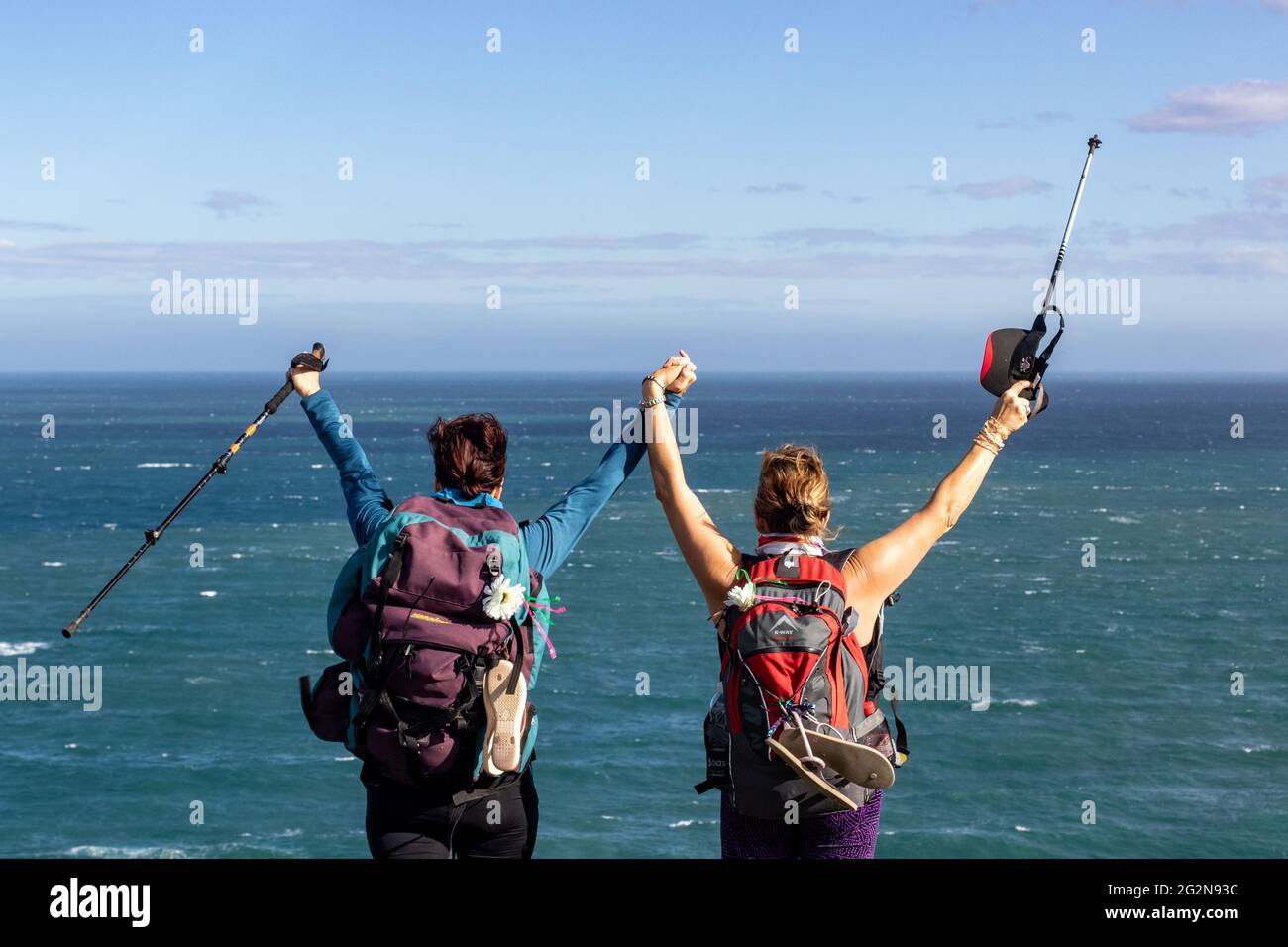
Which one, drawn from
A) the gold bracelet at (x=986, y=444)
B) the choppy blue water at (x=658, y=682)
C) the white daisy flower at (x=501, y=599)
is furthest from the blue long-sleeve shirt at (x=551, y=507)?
the choppy blue water at (x=658, y=682)

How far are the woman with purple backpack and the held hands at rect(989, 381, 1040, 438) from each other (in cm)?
188

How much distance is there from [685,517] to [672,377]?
675 mm

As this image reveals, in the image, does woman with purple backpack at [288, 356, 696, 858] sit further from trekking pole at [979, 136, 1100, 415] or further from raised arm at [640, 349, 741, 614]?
trekking pole at [979, 136, 1100, 415]

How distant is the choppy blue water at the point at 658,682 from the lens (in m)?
57.2

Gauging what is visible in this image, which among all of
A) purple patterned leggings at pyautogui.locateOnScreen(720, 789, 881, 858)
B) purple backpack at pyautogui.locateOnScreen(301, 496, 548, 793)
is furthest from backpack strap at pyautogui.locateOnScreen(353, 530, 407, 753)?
purple patterned leggings at pyautogui.locateOnScreen(720, 789, 881, 858)

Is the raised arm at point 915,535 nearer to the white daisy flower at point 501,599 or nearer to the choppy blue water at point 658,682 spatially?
the white daisy flower at point 501,599

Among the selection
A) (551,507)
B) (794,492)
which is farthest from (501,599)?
(794,492)

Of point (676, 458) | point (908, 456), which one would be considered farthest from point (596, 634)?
point (908, 456)

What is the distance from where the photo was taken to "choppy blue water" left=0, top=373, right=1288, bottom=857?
5725 cm
